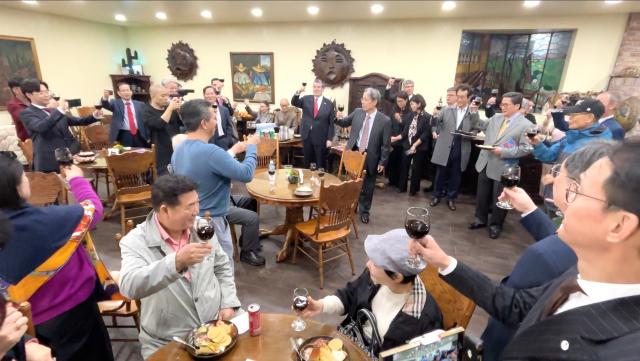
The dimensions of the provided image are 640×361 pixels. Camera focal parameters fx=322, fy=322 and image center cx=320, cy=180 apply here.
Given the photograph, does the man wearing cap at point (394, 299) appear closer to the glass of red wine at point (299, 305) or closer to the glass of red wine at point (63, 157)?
the glass of red wine at point (299, 305)

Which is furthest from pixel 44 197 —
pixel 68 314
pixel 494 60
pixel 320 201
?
pixel 494 60

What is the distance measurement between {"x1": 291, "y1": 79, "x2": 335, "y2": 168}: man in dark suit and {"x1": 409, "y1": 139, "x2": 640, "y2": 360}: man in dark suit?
487 centimetres

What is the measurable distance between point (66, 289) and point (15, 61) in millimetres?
8068

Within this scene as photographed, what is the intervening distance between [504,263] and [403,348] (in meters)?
3.14

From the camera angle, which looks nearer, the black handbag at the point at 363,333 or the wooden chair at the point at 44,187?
the black handbag at the point at 363,333

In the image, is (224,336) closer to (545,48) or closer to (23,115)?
(23,115)

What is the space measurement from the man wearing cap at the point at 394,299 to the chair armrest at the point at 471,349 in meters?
0.28

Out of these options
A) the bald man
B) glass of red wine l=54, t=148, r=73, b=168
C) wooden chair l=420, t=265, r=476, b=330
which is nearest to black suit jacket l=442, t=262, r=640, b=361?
wooden chair l=420, t=265, r=476, b=330

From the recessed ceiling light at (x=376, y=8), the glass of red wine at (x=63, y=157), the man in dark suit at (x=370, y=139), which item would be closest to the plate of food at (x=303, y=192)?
the man in dark suit at (x=370, y=139)

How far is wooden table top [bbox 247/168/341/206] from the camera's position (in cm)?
311

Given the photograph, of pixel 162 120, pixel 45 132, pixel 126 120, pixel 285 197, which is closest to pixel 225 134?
pixel 162 120

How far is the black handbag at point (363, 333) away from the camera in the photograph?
144cm

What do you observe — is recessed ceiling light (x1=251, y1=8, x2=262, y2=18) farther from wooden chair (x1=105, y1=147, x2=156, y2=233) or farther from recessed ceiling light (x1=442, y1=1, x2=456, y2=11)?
wooden chair (x1=105, y1=147, x2=156, y2=233)

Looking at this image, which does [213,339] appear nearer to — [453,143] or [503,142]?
[503,142]
